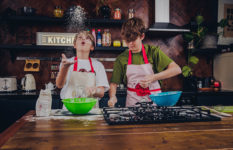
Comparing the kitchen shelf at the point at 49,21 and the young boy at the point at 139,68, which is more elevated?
the kitchen shelf at the point at 49,21

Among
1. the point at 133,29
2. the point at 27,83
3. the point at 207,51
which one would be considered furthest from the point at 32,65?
the point at 207,51

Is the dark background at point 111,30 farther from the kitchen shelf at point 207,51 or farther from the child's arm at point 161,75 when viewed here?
the child's arm at point 161,75

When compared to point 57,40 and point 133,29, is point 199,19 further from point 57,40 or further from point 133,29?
point 57,40

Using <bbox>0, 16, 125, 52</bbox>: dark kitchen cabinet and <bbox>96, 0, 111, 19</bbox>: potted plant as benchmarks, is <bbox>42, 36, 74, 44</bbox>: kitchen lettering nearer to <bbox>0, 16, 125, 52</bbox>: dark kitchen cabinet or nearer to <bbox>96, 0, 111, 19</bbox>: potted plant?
<bbox>0, 16, 125, 52</bbox>: dark kitchen cabinet

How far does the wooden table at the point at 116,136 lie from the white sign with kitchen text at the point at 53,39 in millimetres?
2168

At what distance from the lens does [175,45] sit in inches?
139

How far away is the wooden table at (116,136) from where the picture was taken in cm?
71

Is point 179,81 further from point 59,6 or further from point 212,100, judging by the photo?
point 59,6

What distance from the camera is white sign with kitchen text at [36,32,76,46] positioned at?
3000 millimetres

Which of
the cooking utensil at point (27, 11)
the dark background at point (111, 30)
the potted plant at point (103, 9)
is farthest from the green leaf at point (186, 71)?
the cooking utensil at point (27, 11)

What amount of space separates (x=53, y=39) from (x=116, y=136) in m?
2.59

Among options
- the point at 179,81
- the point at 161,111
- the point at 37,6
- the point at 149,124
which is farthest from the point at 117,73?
the point at 37,6

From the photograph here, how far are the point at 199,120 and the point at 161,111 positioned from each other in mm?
218

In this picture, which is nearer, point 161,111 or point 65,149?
point 65,149
